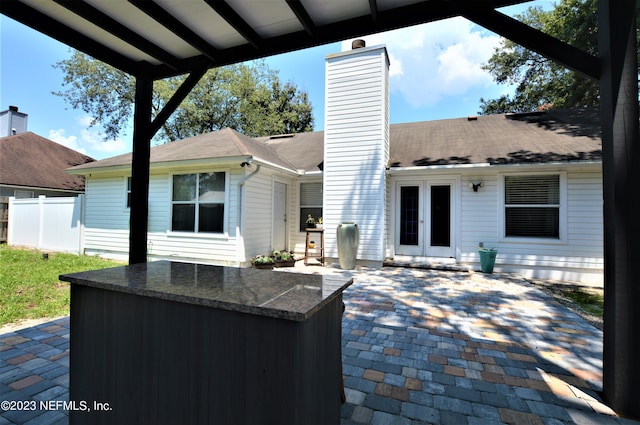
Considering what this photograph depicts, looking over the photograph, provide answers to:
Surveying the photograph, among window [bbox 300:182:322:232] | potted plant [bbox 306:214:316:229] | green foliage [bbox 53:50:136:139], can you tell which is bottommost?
potted plant [bbox 306:214:316:229]

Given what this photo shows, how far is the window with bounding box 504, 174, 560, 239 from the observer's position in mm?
6949

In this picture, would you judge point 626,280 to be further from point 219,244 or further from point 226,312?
point 219,244

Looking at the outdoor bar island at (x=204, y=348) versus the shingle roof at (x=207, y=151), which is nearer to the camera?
the outdoor bar island at (x=204, y=348)

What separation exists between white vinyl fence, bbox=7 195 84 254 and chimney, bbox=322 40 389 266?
27.9 ft

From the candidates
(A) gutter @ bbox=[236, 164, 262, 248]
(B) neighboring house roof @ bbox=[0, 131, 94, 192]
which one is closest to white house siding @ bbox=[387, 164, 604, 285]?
(A) gutter @ bbox=[236, 164, 262, 248]

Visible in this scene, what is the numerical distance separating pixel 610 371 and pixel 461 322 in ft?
5.79

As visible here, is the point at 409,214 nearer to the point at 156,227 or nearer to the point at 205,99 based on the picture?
the point at 156,227

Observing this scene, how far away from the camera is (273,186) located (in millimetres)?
8602

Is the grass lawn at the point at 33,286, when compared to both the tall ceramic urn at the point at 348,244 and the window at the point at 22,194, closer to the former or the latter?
the tall ceramic urn at the point at 348,244

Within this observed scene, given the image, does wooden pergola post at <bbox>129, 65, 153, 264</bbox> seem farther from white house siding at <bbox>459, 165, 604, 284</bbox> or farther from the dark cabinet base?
white house siding at <bbox>459, 165, 604, 284</bbox>

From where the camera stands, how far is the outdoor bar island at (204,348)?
1.29m

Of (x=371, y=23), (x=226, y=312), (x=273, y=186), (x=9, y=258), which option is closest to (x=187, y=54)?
(x=371, y=23)

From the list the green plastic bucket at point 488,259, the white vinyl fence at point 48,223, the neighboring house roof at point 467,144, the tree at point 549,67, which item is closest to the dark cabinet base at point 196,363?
the neighboring house roof at point 467,144

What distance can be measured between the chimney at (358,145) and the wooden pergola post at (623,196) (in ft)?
17.7
